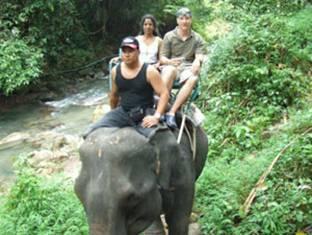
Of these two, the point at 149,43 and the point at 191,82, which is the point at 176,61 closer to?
the point at 149,43

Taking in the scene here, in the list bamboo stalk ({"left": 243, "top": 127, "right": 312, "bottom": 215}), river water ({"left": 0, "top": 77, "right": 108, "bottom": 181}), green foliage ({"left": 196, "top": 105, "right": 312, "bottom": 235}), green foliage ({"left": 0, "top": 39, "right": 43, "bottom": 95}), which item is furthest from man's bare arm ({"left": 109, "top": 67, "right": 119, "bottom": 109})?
green foliage ({"left": 0, "top": 39, "right": 43, "bottom": 95})

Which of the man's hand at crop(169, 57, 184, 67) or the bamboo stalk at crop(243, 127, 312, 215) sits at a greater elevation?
the man's hand at crop(169, 57, 184, 67)

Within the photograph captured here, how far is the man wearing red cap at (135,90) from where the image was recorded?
3482 millimetres

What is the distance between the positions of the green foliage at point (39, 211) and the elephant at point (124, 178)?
5.18 ft

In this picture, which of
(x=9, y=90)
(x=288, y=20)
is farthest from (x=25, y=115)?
(x=288, y=20)

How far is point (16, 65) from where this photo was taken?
1195 cm

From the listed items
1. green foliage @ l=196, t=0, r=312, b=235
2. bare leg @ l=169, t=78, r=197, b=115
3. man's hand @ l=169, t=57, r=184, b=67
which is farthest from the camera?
man's hand @ l=169, t=57, r=184, b=67

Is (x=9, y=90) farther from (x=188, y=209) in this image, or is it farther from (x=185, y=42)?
(x=188, y=209)

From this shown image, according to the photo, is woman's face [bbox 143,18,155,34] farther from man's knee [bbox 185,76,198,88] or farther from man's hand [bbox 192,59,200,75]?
man's knee [bbox 185,76,198,88]

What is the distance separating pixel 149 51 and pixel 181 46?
0.31 m

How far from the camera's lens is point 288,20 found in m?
8.58

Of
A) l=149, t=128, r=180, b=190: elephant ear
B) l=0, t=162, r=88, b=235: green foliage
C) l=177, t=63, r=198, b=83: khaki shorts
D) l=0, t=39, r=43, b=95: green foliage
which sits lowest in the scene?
l=0, t=39, r=43, b=95: green foliage

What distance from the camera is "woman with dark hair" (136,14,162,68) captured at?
5133 mm

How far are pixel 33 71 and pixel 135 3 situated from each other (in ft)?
24.4
